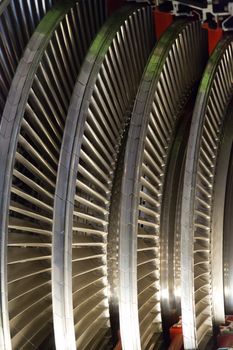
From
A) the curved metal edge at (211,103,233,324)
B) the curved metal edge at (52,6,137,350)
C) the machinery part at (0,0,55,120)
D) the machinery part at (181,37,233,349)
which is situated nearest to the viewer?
the curved metal edge at (52,6,137,350)

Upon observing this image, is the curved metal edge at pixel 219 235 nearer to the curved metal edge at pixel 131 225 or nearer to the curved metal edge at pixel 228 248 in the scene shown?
the curved metal edge at pixel 228 248

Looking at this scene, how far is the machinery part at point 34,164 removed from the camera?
364cm

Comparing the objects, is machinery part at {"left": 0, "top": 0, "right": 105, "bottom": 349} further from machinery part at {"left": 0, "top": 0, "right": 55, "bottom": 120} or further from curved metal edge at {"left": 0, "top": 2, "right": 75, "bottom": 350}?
machinery part at {"left": 0, "top": 0, "right": 55, "bottom": 120}

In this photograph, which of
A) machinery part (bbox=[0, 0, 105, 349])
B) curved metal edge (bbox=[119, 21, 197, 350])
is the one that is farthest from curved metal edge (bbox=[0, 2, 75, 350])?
curved metal edge (bbox=[119, 21, 197, 350])

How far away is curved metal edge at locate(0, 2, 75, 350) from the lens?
354 centimetres

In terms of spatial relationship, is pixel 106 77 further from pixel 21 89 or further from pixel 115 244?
pixel 115 244

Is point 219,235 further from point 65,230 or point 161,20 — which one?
point 161,20

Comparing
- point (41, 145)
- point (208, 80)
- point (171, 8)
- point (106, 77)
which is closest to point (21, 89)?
point (41, 145)

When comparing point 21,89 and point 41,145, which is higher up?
point 21,89

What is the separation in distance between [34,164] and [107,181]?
23.8 inches

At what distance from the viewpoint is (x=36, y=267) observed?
4.21 meters

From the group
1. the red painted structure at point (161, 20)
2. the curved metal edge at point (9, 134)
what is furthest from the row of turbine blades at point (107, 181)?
the red painted structure at point (161, 20)

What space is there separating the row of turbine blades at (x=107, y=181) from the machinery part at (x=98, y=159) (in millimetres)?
11

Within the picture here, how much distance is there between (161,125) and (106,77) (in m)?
0.73
